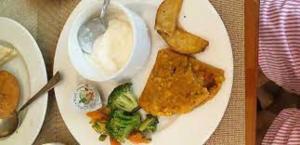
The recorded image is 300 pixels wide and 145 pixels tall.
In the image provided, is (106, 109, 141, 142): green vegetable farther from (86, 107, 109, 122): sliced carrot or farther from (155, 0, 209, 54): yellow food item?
(155, 0, 209, 54): yellow food item

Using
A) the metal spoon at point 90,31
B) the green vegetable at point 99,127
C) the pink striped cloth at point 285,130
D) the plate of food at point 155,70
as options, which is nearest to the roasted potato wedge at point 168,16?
the plate of food at point 155,70

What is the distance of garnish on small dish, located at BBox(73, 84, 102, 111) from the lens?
88 centimetres

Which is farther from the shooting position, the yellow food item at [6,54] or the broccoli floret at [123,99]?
the yellow food item at [6,54]

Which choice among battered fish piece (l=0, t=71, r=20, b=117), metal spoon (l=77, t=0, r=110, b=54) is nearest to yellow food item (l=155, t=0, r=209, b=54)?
metal spoon (l=77, t=0, r=110, b=54)

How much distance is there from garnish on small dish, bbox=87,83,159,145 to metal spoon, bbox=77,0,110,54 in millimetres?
100

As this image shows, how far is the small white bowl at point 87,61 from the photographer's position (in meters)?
0.81

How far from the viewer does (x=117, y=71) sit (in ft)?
2.66

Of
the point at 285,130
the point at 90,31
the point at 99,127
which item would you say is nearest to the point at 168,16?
the point at 90,31

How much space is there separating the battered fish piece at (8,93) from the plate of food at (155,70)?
0.19 meters

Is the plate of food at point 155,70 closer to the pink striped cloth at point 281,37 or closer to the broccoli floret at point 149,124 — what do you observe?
the broccoli floret at point 149,124

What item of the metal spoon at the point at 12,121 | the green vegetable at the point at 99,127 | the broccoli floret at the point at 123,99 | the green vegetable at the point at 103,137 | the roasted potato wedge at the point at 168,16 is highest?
the roasted potato wedge at the point at 168,16

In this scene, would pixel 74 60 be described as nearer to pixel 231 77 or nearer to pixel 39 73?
pixel 39 73

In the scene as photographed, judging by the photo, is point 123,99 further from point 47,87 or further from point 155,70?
point 47,87

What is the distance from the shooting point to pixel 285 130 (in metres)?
0.97
